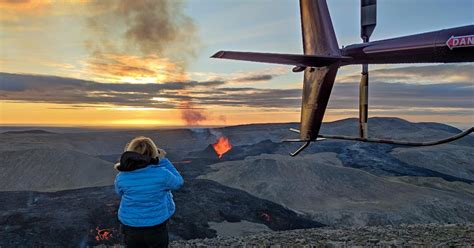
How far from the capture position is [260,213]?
945 inches

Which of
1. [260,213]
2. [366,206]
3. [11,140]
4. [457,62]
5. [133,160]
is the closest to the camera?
[133,160]

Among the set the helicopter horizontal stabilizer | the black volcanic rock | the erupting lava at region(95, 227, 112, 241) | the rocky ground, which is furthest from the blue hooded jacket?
the erupting lava at region(95, 227, 112, 241)

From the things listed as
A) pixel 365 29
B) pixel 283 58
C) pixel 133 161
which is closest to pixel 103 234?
pixel 283 58

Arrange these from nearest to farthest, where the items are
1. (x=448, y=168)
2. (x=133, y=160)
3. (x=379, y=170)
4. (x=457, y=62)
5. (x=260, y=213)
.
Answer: (x=133, y=160) → (x=457, y=62) → (x=260, y=213) → (x=379, y=170) → (x=448, y=168)

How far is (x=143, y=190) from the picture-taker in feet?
14.0

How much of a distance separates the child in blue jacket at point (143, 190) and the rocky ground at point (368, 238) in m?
6.64

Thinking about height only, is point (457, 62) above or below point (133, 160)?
above

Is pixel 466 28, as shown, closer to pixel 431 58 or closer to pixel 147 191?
pixel 431 58

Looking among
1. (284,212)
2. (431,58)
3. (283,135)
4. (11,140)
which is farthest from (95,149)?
(431,58)

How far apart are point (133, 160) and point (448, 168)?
49.2 m

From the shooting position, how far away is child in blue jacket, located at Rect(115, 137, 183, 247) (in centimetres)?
427

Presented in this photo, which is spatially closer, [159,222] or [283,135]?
[159,222]

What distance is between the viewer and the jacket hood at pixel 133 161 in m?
4.20

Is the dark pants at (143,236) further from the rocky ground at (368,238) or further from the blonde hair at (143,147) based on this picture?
the rocky ground at (368,238)
